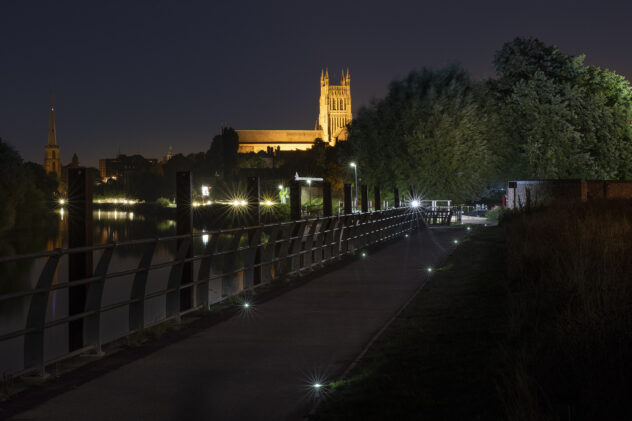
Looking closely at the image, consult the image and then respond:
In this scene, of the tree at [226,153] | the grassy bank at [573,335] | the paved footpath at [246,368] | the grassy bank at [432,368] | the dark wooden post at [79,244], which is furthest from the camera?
the tree at [226,153]

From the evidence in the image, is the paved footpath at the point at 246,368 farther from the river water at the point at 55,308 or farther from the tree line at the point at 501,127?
the tree line at the point at 501,127

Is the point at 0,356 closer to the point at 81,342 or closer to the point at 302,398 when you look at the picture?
the point at 81,342

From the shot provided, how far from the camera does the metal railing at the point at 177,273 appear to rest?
7.89m

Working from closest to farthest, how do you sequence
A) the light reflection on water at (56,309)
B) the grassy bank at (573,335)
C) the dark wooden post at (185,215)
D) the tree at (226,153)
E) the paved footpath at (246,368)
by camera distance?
1. the grassy bank at (573,335)
2. the paved footpath at (246,368)
3. the dark wooden post at (185,215)
4. the light reflection on water at (56,309)
5. the tree at (226,153)

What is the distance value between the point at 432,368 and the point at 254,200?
11083 millimetres

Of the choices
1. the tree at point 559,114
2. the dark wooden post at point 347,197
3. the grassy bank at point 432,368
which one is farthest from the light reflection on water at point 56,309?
the tree at point 559,114

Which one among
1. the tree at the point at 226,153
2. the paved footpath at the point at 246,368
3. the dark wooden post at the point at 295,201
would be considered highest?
the tree at the point at 226,153

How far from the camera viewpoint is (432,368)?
8.01m

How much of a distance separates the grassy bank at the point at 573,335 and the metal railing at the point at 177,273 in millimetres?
4597

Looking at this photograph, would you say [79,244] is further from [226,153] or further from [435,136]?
[226,153]

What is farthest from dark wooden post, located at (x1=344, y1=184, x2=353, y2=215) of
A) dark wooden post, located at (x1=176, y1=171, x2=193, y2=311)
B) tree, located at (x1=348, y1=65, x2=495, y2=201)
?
tree, located at (x1=348, y1=65, x2=495, y2=201)

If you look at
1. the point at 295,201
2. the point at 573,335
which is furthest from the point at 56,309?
the point at 573,335

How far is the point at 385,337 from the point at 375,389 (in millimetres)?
2956

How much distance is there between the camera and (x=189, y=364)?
8641 millimetres
